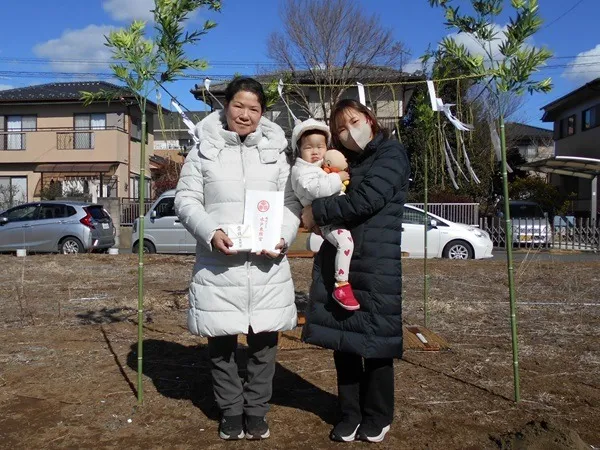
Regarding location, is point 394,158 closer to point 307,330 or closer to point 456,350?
point 307,330

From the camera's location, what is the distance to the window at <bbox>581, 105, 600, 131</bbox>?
2872 centimetres

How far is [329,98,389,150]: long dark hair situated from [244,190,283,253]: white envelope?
46 cm

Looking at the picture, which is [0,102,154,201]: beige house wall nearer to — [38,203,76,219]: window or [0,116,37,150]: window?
[0,116,37,150]: window

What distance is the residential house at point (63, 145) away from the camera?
30000 millimetres

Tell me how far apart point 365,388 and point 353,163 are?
122cm

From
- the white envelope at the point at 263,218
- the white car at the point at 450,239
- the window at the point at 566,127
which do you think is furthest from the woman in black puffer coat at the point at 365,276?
the window at the point at 566,127

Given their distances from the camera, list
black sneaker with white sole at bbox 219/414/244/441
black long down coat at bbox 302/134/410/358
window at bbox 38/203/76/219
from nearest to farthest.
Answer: black long down coat at bbox 302/134/410/358
black sneaker with white sole at bbox 219/414/244/441
window at bbox 38/203/76/219

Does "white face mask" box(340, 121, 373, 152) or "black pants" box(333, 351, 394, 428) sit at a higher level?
"white face mask" box(340, 121, 373, 152)

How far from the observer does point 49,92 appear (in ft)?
106

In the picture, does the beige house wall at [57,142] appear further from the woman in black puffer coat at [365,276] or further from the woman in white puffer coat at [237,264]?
the woman in black puffer coat at [365,276]

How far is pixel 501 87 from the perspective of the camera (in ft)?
13.0

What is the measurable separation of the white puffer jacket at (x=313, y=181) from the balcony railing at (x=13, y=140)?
30506mm

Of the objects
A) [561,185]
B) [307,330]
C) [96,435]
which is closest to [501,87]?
[307,330]

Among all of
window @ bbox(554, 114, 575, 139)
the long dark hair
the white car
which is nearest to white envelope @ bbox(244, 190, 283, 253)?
the long dark hair
